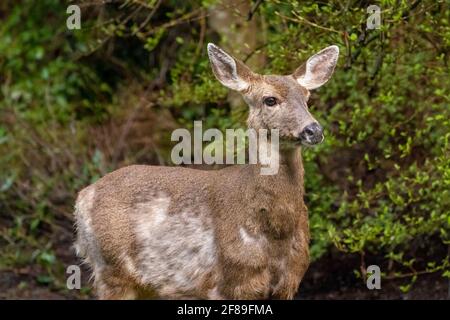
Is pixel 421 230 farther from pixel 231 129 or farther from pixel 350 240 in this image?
pixel 231 129

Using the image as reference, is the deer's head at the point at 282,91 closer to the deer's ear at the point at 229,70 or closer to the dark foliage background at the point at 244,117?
the deer's ear at the point at 229,70

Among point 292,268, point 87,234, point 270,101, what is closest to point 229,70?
point 270,101

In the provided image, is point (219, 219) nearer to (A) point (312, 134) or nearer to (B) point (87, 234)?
(A) point (312, 134)

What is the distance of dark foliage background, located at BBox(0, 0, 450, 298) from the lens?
7.50 meters

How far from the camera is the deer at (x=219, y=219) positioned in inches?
240

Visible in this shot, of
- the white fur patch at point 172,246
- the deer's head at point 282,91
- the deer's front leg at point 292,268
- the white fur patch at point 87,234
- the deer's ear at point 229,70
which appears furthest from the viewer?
the white fur patch at point 87,234

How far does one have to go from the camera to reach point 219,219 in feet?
20.5

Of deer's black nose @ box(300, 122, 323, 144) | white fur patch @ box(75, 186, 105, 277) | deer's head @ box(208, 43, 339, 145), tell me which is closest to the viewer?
deer's black nose @ box(300, 122, 323, 144)

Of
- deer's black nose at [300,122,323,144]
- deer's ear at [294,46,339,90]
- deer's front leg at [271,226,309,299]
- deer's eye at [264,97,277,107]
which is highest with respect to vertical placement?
deer's ear at [294,46,339,90]

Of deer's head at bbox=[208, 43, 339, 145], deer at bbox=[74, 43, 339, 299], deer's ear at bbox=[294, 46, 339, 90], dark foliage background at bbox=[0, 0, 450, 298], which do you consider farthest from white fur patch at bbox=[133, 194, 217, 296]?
dark foliage background at bbox=[0, 0, 450, 298]

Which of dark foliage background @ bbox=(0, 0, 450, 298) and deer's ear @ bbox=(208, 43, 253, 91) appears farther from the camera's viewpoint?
dark foliage background @ bbox=(0, 0, 450, 298)

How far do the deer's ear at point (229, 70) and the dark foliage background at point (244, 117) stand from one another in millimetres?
771

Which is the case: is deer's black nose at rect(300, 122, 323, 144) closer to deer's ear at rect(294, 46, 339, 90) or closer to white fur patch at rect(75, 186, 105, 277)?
deer's ear at rect(294, 46, 339, 90)

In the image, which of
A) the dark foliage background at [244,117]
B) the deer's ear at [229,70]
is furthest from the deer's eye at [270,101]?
the dark foliage background at [244,117]
